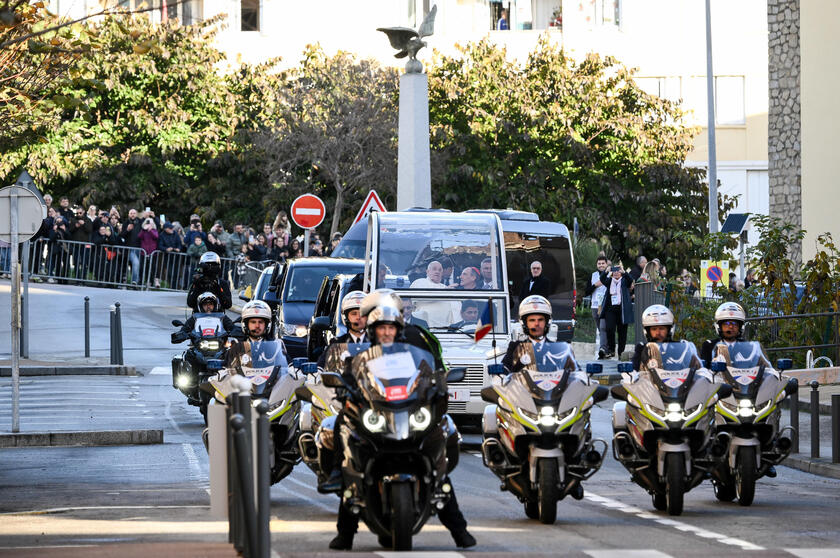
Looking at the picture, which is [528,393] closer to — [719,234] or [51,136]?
[719,234]

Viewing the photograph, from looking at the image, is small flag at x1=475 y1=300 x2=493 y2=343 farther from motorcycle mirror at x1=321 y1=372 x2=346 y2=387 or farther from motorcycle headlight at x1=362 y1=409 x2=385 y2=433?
motorcycle headlight at x1=362 y1=409 x2=385 y2=433

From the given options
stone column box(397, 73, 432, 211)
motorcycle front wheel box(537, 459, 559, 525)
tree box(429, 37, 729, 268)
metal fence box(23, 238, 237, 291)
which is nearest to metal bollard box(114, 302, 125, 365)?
stone column box(397, 73, 432, 211)

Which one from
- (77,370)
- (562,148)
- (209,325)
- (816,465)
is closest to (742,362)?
(816,465)

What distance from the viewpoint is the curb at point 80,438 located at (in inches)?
750

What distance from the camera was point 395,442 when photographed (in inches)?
386

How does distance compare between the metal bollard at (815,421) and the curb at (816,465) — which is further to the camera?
the metal bollard at (815,421)

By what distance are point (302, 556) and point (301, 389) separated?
243 centimetres

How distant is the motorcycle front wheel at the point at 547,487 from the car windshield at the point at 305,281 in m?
15.6

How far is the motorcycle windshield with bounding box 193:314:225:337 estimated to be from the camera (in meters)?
20.9

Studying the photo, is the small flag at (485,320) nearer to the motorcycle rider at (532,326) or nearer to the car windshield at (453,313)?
the car windshield at (453,313)

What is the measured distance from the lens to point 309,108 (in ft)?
157

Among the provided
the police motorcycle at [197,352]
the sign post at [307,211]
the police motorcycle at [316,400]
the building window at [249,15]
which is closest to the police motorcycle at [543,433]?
the police motorcycle at [316,400]

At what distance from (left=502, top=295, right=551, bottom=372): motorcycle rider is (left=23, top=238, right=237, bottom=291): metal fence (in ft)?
92.5

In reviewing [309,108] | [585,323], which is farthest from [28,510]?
[309,108]
